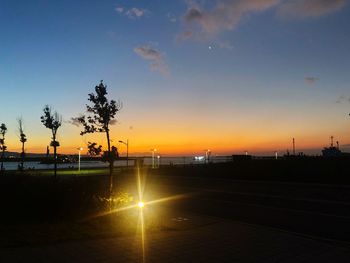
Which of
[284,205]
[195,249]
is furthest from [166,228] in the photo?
[284,205]

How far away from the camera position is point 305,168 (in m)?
33.3

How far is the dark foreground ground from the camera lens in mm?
8305

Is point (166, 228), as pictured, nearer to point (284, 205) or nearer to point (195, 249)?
point (195, 249)

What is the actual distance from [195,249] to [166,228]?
8.32 feet

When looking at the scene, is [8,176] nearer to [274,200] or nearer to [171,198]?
[171,198]

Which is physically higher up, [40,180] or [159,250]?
[40,180]

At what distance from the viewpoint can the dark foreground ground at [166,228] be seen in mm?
8305

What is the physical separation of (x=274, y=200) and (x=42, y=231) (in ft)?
39.6

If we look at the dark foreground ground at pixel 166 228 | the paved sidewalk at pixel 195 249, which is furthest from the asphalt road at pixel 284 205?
the paved sidewalk at pixel 195 249

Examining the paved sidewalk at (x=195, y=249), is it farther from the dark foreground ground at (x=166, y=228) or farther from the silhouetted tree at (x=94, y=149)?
the silhouetted tree at (x=94, y=149)

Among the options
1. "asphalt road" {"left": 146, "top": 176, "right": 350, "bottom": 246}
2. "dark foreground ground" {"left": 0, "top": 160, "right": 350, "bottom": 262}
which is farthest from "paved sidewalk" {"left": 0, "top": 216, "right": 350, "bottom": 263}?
"asphalt road" {"left": 146, "top": 176, "right": 350, "bottom": 246}

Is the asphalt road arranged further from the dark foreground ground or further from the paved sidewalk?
the paved sidewalk

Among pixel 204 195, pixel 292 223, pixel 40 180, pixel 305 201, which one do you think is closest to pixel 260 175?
pixel 204 195

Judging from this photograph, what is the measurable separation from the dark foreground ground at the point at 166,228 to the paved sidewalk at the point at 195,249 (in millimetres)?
18
